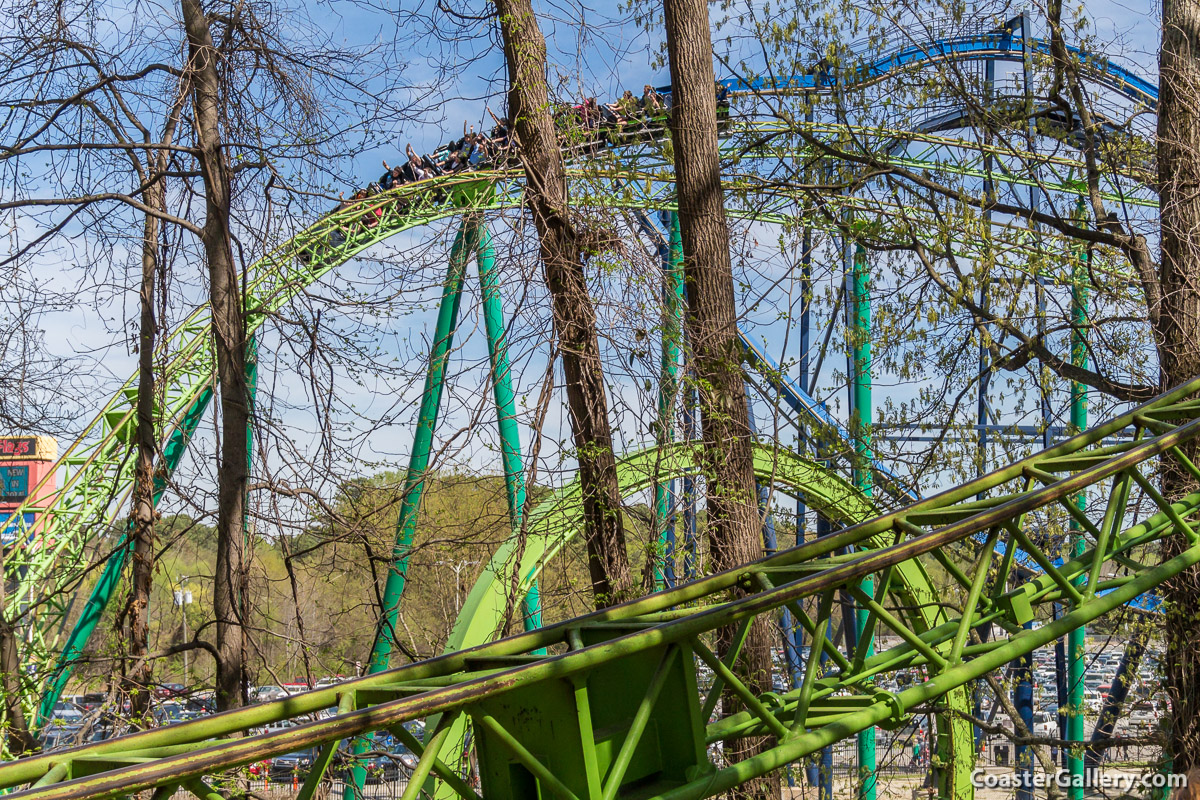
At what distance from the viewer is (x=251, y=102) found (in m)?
6.05

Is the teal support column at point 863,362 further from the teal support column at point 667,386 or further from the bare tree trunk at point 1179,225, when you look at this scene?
the bare tree trunk at point 1179,225

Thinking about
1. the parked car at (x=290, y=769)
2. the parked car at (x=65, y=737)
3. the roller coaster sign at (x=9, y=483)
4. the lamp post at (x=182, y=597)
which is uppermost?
the roller coaster sign at (x=9, y=483)

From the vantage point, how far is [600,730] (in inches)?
145

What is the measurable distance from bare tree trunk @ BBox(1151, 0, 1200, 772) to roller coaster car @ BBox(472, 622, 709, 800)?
4358mm

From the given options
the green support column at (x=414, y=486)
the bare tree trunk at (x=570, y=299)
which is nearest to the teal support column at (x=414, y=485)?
the green support column at (x=414, y=486)

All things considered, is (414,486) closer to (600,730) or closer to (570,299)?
(570,299)

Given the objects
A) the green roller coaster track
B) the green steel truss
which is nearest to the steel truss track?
the green roller coaster track

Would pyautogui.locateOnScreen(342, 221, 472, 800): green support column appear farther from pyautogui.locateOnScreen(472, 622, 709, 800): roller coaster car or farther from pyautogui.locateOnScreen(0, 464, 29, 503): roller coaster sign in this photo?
pyautogui.locateOnScreen(0, 464, 29, 503): roller coaster sign

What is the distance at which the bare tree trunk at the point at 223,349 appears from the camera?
5.76 m

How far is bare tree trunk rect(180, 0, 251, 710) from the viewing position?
5.76 metres

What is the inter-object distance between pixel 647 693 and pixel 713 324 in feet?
11.8

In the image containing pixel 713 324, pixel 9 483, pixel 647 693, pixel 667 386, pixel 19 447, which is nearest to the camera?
pixel 647 693

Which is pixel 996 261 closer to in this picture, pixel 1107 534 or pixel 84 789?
pixel 1107 534

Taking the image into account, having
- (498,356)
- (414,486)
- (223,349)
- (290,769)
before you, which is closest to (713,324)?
(498,356)
